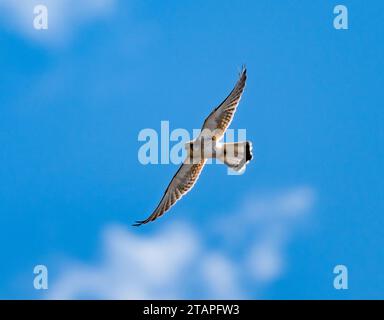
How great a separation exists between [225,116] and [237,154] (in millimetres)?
759

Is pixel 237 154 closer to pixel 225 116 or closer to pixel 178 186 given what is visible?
pixel 225 116

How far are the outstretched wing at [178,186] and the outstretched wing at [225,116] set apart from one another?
845mm

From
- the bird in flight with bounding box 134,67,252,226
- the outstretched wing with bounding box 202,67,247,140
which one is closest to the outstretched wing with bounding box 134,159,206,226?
the bird in flight with bounding box 134,67,252,226

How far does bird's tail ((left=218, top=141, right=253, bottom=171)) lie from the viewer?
69.9 feet

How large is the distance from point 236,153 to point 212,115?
0.81 m

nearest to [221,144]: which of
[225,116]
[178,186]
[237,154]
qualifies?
[237,154]

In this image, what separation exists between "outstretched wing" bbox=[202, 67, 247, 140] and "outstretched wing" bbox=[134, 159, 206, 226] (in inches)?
33.3

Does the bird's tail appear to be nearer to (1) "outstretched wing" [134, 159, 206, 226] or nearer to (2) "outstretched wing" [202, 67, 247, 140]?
(2) "outstretched wing" [202, 67, 247, 140]

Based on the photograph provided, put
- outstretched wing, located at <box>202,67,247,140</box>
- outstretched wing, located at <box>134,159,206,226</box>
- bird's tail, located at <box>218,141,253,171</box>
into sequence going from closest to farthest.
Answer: bird's tail, located at <box>218,141,253,171</box>, outstretched wing, located at <box>202,67,247,140</box>, outstretched wing, located at <box>134,159,206,226</box>

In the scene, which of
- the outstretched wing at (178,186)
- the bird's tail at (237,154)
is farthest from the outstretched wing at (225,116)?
the outstretched wing at (178,186)
